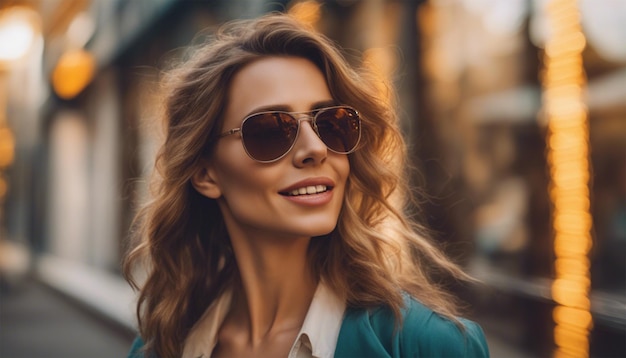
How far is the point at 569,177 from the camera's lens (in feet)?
17.3

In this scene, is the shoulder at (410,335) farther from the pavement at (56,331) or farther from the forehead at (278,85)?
the pavement at (56,331)

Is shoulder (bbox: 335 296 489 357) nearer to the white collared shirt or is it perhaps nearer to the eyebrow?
the white collared shirt

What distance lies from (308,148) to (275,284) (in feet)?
1.40

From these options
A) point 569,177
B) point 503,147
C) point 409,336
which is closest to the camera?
point 409,336

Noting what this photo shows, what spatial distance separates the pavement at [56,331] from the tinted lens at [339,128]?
6870mm

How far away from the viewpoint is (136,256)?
7.72 feet

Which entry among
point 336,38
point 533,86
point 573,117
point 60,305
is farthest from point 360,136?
point 60,305

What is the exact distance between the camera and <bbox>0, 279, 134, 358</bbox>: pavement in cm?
872

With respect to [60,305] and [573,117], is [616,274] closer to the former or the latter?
[573,117]

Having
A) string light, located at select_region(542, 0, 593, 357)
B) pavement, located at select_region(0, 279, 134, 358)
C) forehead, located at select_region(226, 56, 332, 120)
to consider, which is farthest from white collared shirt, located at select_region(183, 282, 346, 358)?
pavement, located at select_region(0, 279, 134, 358)

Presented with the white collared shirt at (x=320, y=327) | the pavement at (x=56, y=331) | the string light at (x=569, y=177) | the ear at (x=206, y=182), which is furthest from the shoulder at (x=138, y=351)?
the pavement at (x=56, y=331)

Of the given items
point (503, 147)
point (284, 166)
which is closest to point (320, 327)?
point (284, 166)

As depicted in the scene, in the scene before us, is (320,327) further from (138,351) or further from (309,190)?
(138,351)

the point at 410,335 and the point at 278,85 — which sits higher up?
the point at 278,85
